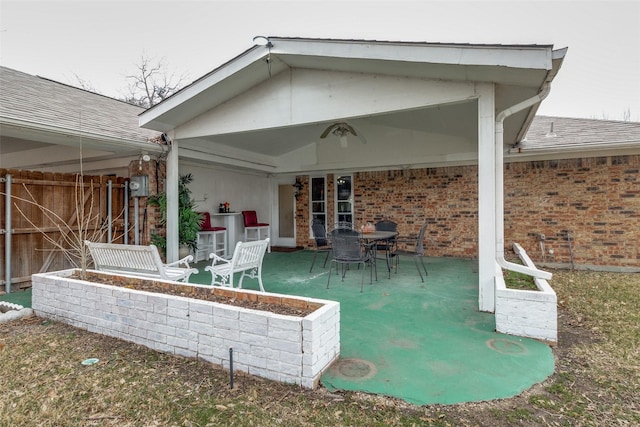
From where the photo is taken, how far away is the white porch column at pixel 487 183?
386cm

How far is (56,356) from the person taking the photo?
292 cm

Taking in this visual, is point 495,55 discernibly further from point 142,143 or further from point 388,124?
point 142,143

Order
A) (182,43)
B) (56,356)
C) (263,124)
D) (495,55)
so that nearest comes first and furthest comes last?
(56,356), (495,55), (263,124), (182,43)

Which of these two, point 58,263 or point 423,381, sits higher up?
point 58,263

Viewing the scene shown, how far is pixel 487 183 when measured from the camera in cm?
387

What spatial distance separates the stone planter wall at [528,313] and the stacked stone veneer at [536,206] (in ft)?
15.0

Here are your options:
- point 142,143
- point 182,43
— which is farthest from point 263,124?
point 182,43

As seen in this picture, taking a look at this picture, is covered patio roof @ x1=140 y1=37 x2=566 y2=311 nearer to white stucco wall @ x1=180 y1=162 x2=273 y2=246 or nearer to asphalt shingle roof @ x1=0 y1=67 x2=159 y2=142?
asphalt shingle roof @ x1=0 y1=67 x2=159 y2=142

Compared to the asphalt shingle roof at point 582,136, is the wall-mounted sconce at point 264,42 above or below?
above

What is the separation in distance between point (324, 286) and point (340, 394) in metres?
3.10

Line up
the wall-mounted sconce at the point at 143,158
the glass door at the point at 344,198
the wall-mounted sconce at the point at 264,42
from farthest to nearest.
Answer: the glass door at the point at 344,198 → the wall-mounted sconce at the point at 143,158 → the wall-mounted sconce at the point at 264,42

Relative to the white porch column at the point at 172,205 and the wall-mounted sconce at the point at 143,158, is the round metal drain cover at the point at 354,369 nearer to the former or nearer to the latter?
the white porch column at the point at 172,205

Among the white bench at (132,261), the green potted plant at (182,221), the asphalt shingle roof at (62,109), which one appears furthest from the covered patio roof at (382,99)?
the white bench at (132,261)

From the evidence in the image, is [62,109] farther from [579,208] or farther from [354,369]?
[579,208]
